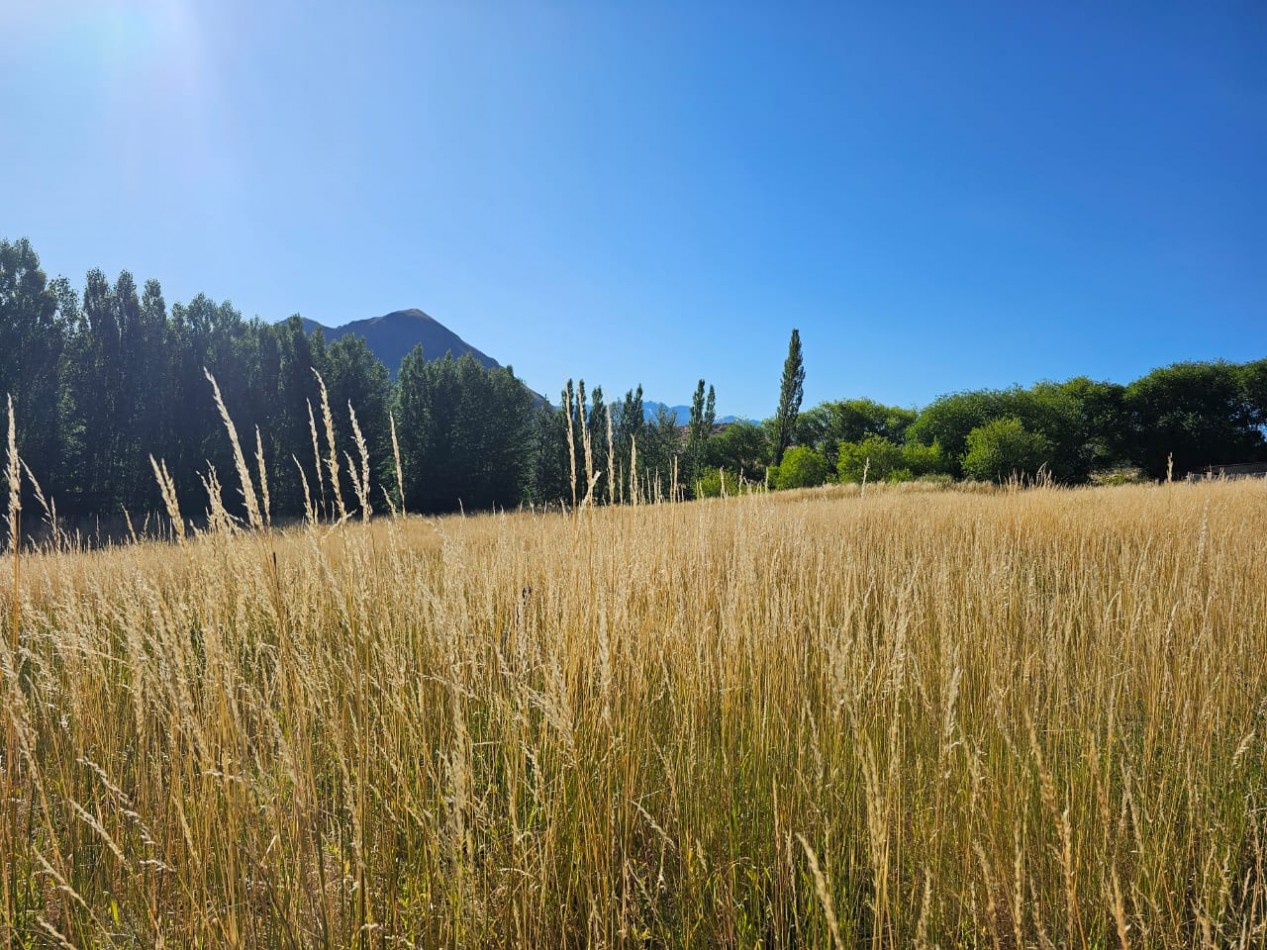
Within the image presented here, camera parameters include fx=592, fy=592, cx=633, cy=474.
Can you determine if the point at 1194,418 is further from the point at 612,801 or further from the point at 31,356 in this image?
the point at 31,356

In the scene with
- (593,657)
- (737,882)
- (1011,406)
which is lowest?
(737,882)

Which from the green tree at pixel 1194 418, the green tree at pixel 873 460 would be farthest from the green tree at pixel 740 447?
the green tree at pixel 1194 418

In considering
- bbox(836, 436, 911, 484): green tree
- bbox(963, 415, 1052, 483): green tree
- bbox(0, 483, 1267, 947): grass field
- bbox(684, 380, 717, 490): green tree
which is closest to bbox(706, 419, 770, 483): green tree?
bbox(684, 380, 717, 490): green tree

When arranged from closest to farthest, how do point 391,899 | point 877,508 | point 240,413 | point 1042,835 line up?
point 391,899 < point 1042,835 < point 877,508 < point 240,413

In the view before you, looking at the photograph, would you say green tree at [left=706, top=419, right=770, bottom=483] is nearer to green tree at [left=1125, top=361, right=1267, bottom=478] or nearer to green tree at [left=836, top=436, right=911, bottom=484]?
green tree at [left=836, top=436, right=911, bottom=484]

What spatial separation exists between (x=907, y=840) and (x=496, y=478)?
2971 cm

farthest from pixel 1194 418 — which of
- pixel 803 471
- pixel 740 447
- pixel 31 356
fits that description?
pixel 31 356

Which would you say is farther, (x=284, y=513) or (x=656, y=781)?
(x=284, y=513)

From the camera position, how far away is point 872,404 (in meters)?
40.5

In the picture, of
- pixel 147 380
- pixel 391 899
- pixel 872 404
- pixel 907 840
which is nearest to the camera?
pixel 391 899

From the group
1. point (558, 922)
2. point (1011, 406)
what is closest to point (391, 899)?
point (558, 922)

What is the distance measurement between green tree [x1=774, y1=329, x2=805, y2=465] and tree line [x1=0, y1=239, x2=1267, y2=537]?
100mm

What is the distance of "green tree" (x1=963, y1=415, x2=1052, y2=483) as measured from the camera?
25.8 meters

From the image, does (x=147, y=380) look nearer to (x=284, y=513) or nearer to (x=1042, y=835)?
(x=284, y=513)
